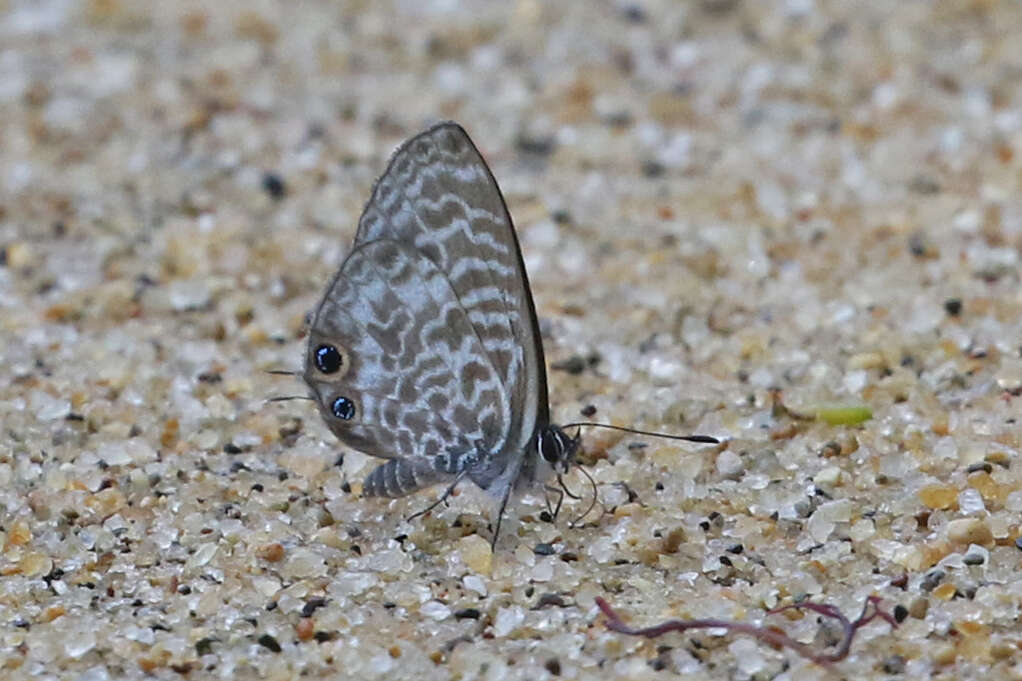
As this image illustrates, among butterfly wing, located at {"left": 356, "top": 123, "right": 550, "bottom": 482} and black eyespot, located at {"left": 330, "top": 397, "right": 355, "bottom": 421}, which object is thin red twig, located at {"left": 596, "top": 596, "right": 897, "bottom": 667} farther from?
black eyespot, located at {"left": 330, "top": 397, "right": 355, "bottom": 421}

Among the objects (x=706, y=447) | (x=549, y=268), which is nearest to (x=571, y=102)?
(x=549, y=268)

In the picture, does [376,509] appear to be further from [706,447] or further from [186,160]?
[186,160]

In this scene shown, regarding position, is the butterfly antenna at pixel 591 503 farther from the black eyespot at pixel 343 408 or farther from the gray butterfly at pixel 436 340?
the black eyespot at pixel 343 408

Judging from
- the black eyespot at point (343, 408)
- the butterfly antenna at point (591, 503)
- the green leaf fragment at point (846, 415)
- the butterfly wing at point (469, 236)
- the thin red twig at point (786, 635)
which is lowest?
the thin red twig at point (786, 635)

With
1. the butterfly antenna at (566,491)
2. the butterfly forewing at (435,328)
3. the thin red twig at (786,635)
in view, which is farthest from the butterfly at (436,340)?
the thin red twig at (786,635)

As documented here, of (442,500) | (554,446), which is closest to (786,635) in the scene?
(554,446)

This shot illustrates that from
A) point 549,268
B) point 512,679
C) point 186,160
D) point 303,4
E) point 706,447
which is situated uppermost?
point 303,4

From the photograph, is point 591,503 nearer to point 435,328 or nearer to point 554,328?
point 435,328
